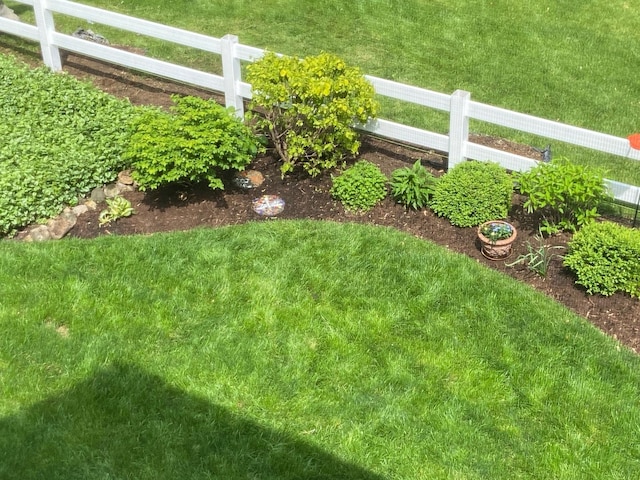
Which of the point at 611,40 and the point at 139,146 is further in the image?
the point at 611,40

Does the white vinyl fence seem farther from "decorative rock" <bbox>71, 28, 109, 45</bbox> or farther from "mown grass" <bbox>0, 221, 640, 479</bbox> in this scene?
"mown grass" <bbox>0, 221, 640, 479</bbox>

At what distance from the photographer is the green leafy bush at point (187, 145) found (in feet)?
25.7

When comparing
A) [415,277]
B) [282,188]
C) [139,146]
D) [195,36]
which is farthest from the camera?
[195,36]

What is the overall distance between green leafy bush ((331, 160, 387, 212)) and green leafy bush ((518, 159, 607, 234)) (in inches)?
58.8

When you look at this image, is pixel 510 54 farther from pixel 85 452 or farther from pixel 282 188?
pixel 85 452

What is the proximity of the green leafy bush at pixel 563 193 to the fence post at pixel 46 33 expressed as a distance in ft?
24.7

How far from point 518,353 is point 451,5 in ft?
32.5

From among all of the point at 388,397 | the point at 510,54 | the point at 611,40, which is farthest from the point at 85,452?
the point at 611,40

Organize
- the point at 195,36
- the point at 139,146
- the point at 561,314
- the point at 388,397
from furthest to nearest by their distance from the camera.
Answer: the point at 195,36
the point at 139,146
the point at 561,314
the point at 388,397

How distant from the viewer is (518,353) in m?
6.08

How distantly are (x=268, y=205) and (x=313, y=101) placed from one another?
125 centimetres

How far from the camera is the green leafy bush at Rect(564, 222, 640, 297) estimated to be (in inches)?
257

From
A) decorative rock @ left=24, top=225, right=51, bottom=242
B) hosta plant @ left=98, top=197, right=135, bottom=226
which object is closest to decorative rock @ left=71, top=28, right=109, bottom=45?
hosta plant @ left=98, top=197, right=135, bottom=226

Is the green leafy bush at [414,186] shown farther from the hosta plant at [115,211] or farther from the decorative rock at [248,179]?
the hosta plant at [115,211]
